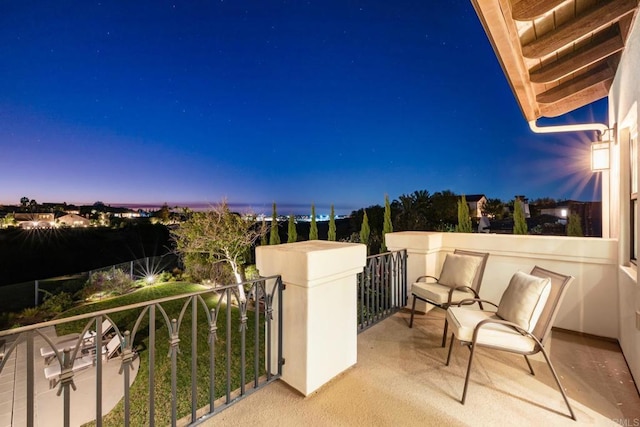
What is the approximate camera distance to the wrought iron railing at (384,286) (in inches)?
136

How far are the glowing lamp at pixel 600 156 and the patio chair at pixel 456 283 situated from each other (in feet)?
6.02

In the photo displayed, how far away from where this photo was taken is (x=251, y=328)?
326 inches

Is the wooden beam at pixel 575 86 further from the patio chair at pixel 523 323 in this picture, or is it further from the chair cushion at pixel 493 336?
the chair cushion at pixel 493 336

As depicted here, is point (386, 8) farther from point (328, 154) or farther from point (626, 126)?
point (328, 154)

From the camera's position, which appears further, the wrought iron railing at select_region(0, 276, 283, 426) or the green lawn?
the green lawn

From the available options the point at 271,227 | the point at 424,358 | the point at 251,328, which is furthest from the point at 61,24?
the point at 424,358

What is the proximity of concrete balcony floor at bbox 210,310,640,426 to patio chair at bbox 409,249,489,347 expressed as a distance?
1.64 feet

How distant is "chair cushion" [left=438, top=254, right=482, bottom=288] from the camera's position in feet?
10.6

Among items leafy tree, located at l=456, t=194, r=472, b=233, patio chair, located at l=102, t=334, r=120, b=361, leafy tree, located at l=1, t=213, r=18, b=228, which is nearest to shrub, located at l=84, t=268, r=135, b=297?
patio chair, located at l=102, t=334, r=120, b=361

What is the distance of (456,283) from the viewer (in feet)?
10.8

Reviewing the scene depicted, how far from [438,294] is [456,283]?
34 cm

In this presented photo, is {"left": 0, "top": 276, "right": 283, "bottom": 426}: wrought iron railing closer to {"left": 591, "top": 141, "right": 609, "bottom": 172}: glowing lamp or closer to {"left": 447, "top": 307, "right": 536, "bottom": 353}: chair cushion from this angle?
{"left": 447, "top": 307, "right": 536, "bottom": 353}: chair cushion

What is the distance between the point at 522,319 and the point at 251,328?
24.6 feet

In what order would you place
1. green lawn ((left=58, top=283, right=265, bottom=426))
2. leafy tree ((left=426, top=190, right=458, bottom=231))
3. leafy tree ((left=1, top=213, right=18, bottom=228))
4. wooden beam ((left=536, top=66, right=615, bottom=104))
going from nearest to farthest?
wooden beam ((left=536, top=66, right=615, bottom=104))
green lawn ((left=58, top=283, right=265, bottom=426))
leafy tree ((left=426, top=190, right=458, bottom=231))
leafy tree ((left=1, top=213, right=18, bottom=228))
